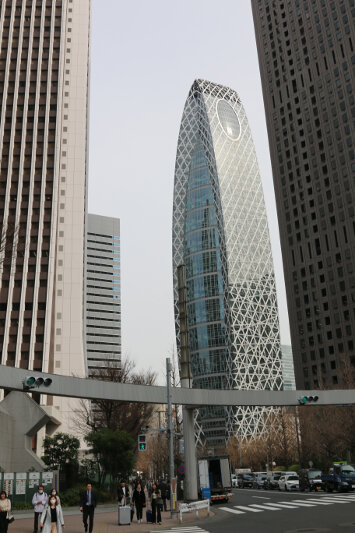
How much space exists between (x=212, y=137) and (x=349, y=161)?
6391 cm

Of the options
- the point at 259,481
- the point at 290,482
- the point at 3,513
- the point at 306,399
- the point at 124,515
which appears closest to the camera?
the point at 3,513

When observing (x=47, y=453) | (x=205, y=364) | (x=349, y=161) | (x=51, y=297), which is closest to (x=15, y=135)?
(x=51, y=297)

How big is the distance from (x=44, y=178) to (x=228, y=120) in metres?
103

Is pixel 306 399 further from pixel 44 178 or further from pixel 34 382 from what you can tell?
pixel 44 178

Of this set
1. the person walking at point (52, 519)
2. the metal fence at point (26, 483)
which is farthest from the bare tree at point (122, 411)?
the person walking at point (52, 519)

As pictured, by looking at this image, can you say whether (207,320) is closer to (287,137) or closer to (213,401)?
(287,137)

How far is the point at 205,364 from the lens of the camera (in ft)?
528

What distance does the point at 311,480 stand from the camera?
46094mm

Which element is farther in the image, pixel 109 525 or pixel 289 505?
pixel 289 505

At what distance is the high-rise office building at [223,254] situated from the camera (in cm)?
15950

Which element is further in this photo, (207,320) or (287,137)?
(207,320)

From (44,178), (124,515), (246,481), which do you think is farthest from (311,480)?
(44,178)

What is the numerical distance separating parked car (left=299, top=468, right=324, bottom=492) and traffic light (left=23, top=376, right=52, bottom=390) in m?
26.9

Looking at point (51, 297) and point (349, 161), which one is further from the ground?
point (349, 161)
